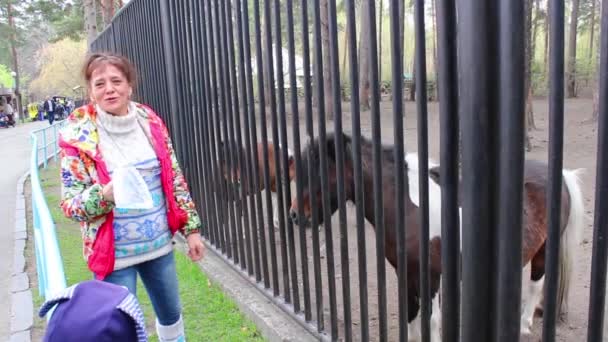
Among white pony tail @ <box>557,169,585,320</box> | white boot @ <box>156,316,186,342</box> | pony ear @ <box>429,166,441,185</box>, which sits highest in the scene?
pony ear @ <box>429,166,441,185</box>

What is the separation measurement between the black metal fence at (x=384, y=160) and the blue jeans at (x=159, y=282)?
0.84 metres

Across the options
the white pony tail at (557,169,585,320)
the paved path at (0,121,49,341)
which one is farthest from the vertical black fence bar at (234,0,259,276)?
the white pony tail at (557,169,585,320)

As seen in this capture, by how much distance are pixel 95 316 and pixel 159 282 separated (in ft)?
6.05

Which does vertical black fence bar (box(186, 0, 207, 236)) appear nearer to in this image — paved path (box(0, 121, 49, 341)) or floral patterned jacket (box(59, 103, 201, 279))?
floral patterned jacket (box(59, 103, 201, 279))

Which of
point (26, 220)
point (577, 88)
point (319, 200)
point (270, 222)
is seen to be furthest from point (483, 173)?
point (577, 88)

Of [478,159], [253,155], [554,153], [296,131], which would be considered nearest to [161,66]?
[253,155]

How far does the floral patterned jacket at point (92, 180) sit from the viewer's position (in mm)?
2350

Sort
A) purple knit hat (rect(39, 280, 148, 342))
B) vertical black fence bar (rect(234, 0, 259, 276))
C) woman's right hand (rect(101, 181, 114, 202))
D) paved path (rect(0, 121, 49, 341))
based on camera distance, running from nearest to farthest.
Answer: purple knit hat (rect(39, 280, 148, 342)), woman's right hand (rect(101, 181, 114, 202)), vertical black fence bar (rect(234, 0, 259, 276)), paved path (rect(0, 121, 49, 341))

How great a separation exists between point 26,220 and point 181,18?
16.3ft

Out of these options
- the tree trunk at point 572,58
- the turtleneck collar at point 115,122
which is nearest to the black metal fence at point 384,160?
the turtleneck collar at point 115,122

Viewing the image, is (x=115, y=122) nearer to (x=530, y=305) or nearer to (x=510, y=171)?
(x=510, y=171)

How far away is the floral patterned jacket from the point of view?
235cm

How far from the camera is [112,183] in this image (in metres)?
2.30

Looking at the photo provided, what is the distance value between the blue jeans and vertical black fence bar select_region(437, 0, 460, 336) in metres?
1.58
